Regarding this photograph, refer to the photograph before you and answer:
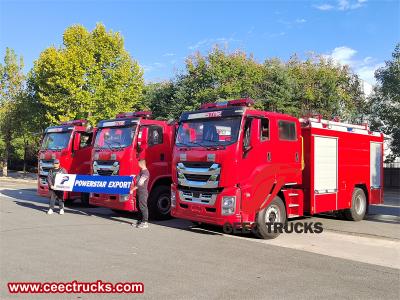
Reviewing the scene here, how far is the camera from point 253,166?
30.9ft

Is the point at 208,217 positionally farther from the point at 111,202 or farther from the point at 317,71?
the point at 317,71

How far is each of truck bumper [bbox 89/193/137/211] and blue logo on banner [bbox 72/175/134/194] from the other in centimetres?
21

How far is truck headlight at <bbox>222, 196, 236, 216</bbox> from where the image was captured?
9.21 m

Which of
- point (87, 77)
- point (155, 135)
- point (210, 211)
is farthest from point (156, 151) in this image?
point (87, 77)

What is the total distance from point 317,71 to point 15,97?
23505mm

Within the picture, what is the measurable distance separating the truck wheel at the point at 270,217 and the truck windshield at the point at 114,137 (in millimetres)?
4458

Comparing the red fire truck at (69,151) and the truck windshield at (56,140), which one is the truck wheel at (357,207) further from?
the truck windshield at (56,140)

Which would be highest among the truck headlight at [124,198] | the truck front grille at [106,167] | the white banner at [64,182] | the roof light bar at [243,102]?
the roof light bar at [243,102]

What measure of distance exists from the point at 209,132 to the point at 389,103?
1928cm

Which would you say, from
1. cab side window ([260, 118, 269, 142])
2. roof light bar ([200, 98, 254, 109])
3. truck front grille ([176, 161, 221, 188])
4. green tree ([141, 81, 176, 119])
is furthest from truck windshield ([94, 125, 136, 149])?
green tree ([141, 81, 176, 119])

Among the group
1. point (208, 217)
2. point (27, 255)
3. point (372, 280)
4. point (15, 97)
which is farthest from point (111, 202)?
point (15, 97)

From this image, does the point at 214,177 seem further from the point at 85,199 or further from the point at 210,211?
the point at 85,199

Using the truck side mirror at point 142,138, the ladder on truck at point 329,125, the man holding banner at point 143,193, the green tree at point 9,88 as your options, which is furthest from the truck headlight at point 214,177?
the green tree at point 9,88

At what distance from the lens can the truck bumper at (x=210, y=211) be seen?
363 inches
